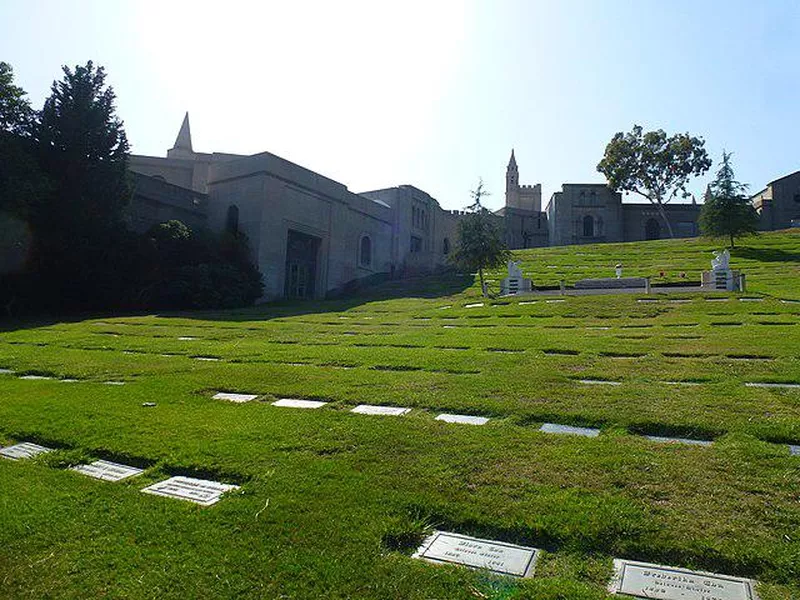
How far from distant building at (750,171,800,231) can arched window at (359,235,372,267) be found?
45298 mm

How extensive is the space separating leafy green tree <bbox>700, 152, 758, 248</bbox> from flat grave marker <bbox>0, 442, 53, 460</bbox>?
153ft

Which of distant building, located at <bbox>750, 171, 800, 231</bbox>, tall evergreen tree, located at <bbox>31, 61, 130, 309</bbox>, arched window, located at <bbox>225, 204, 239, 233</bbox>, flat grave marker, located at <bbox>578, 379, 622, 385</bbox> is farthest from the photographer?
distant building, located at <bbox>750, 171, 800, 231</bbox>

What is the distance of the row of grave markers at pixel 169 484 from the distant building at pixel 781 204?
71.3 metres

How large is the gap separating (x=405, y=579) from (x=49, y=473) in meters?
3.15

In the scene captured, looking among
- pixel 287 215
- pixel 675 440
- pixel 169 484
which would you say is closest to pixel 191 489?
pixel 169 484

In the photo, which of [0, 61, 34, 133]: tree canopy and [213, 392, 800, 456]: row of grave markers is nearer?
[213, 392, 800, 456]: row of grave markers

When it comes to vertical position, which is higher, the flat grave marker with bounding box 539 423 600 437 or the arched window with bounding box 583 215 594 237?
the arched window with bounding box 583 215 594 237

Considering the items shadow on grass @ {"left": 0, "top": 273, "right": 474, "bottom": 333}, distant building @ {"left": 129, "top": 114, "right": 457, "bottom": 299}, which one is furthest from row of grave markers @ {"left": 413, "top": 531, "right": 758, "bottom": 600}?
distant building @ {"left": 129, "top": 114, "right": 457, "bottom": 299}

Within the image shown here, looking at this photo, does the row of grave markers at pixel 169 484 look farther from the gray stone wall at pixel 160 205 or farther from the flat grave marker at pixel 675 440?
the gray stone wall at pixel 160 205

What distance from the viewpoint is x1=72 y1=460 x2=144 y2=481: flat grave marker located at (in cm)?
422

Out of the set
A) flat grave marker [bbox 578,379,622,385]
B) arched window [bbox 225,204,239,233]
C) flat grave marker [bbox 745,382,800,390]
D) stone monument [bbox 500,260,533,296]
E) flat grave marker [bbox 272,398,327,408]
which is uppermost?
arched window [bbox 225,204,239,233]

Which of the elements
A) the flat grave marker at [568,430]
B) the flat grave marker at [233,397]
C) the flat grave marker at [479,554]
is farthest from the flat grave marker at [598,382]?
the flat grave marker at [479,554]

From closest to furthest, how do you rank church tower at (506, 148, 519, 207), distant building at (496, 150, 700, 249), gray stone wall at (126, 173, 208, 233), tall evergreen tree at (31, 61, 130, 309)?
tall evergreen tree at (31, 61, 130, 309) → gray stone wall at (126, 173, 208, 233) → distant building at (496, 150, 700, 249) → church tower at (506, 148, 519, 207)

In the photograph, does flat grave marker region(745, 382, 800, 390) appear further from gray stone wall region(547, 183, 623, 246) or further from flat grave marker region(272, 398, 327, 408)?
gray stone wall region(547, 183, 623, 246)
